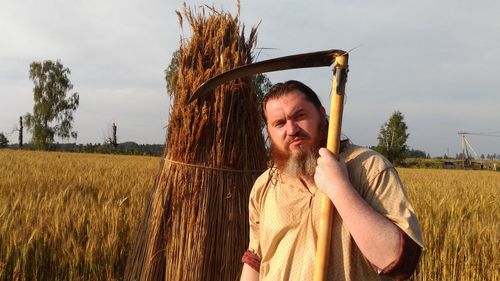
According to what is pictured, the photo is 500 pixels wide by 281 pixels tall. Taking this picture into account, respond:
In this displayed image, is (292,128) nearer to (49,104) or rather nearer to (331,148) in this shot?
(331,148)

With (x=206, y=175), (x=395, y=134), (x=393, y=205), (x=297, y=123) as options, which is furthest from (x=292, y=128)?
(x=395, y=134)

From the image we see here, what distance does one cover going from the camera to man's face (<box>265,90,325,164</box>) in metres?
1.47

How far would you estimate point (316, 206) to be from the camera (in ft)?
4.68

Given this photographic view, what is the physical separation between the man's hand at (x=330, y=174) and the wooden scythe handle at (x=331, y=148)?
0.16 ft

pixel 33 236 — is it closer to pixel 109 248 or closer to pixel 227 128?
pixel 109 248

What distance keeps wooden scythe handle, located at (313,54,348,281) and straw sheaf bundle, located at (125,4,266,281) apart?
47.3 inches

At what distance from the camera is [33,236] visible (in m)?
2.72

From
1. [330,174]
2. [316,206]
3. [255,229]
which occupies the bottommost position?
[255,229]

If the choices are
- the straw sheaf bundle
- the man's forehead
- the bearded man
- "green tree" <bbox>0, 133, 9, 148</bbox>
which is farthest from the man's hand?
"green tree" <bbox>0, 133, 9, 148</bbox>

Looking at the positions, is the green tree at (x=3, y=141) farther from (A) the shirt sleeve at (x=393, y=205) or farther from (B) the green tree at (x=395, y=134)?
(A) the shirt sleeve at (x=393, y=205)

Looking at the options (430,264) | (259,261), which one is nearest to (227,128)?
(259,261)

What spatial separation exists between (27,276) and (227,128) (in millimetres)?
1420

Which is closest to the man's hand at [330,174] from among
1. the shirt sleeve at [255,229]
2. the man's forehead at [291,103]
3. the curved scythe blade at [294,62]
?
the man's forehead at [291,103]

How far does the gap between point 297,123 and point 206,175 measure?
3.79 ft
